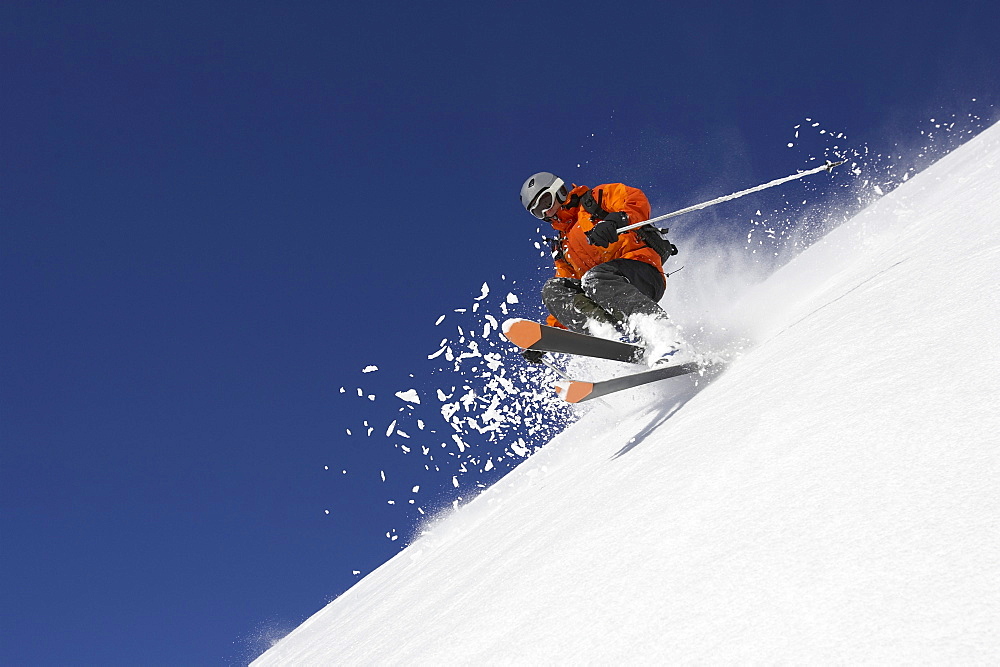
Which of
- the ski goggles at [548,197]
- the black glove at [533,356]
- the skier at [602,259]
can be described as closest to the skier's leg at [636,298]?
the skier at [602,259]

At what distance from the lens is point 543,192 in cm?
514

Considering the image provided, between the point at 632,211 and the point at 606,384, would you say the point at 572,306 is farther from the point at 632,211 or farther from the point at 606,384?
the point at 606,384

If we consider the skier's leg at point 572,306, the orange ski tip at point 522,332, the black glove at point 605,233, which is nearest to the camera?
the orange ski tip at point 522,332

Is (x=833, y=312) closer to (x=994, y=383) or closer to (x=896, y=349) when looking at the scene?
(x=896, y=349)

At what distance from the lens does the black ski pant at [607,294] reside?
14.8ft

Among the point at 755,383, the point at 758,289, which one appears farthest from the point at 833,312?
the point at 758,289

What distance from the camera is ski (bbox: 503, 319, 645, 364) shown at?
13.1ft

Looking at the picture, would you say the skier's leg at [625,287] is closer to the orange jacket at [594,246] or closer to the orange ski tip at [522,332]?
the orange jacket at [594,246]

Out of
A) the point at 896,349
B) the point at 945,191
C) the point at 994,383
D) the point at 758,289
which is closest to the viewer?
the point at 994,383

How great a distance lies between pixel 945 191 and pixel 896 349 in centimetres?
555

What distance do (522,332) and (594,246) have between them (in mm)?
1402

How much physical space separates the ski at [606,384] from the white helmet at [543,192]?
1.54 m

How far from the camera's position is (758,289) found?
282 inches

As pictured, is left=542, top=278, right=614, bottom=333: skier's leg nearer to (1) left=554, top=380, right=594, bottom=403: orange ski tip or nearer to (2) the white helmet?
(2) the white helmet
